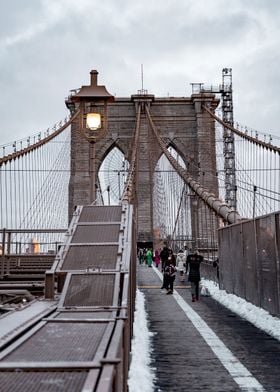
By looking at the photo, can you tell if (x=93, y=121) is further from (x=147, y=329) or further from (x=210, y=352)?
(x=210, y=352)

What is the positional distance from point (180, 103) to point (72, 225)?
43152 mm

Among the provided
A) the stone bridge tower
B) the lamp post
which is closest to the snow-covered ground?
the lamp post

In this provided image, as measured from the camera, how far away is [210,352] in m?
6.05

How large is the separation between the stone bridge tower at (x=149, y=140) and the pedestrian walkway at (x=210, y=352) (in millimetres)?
35381

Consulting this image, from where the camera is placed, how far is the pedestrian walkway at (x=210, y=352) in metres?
4.66

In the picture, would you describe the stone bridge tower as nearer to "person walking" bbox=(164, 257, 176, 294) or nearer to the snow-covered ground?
"person walking" bbox=(164, 257, 176, 294)

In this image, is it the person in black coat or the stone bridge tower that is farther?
the stone bridge tower

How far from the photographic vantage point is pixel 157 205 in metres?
46.0

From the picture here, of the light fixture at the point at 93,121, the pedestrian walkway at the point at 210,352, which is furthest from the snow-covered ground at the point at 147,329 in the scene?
the light fixture at the point at 93,121

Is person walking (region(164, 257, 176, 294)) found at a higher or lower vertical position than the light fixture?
lower

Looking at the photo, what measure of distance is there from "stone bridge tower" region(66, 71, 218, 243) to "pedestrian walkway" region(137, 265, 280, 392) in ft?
116

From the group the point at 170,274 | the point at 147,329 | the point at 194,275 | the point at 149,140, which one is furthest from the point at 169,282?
the point at 149,140

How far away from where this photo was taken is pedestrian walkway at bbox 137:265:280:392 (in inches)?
183

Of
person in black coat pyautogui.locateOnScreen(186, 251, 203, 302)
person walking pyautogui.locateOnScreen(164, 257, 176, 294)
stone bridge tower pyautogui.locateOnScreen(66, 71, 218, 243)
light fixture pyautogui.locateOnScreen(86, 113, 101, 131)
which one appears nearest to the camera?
light fixture pyautogui.locateOnScreen(86, 113, 101, 131)
